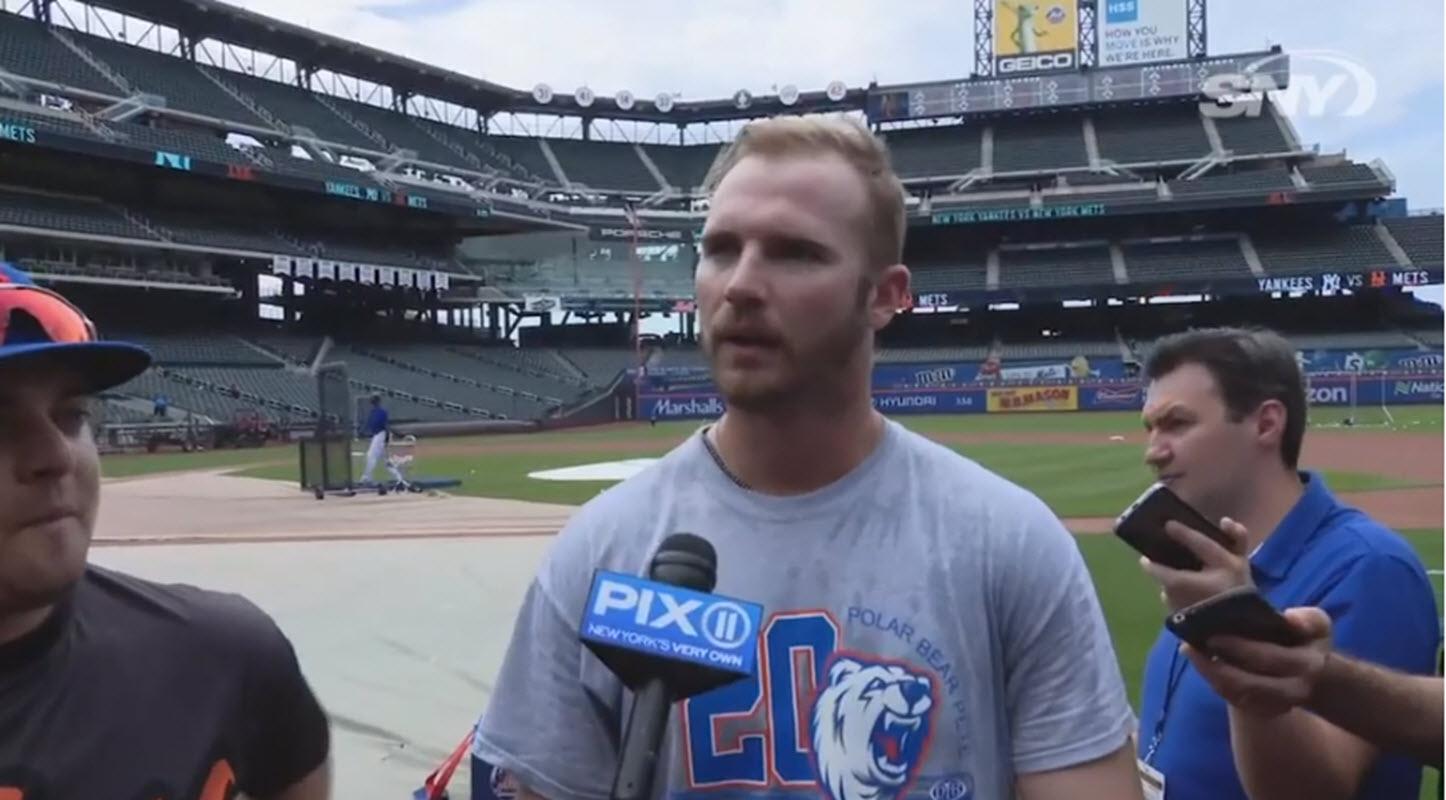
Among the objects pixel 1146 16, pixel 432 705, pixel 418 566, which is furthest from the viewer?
pixel 1146 16

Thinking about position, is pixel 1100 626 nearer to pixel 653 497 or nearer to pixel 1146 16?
pixel 653 497

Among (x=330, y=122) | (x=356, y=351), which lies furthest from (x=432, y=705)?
(x=330, y=122)

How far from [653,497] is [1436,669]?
1.95 metres

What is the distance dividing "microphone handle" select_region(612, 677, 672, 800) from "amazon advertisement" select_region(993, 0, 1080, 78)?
7049 centimetres

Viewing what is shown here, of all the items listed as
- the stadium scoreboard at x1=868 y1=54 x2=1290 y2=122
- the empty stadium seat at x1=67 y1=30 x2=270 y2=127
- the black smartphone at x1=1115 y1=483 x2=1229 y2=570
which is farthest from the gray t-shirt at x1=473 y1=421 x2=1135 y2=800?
the stadium scoreboard at x1=868 y1=54 x2=1290 y2=122

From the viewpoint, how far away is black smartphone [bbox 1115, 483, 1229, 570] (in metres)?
2.08

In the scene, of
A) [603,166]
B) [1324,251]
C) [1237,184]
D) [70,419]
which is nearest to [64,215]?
[603,166]

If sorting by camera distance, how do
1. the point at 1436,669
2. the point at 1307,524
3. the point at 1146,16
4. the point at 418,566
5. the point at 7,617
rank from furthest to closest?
1. the point at 1146,16
2. the point at 418,566
3. the point at 1307,524
4. the point at 1436,669
5. the point at 7,617

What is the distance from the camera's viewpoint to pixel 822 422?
7.25 ft

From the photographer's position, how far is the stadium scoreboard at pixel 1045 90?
6475cm

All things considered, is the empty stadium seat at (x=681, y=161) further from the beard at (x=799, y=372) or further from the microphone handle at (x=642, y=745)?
the microphone handle at (x=642, y=745)

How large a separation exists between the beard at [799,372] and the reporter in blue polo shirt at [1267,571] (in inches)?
28.3

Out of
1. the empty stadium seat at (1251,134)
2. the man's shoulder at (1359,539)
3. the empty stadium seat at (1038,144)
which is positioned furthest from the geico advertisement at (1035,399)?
the man's shoulder at (1359,539)

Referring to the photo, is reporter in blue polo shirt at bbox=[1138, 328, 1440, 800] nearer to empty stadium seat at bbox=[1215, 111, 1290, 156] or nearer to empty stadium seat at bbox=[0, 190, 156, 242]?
empty stadium seat at bbox=[0, 190, 156, 242]
